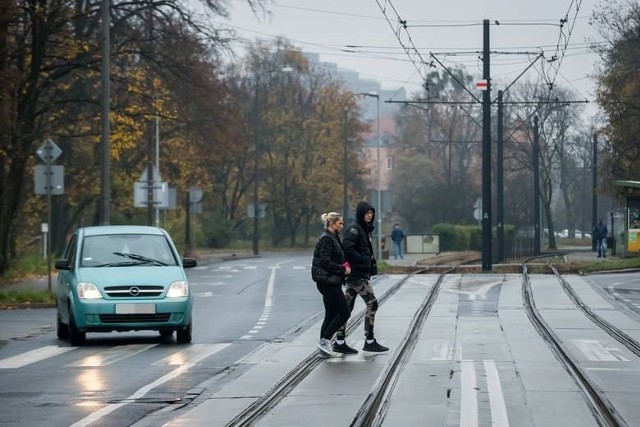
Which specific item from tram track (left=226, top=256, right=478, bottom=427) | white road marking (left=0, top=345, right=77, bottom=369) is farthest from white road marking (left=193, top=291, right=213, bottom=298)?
white road marking (left=0, top=345, right=77, bottom=369)

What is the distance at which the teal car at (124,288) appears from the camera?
65.7 feet

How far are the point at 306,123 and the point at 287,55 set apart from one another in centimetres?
432

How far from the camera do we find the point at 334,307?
17922 mm

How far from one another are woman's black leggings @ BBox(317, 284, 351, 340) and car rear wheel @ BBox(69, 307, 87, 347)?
3866mm

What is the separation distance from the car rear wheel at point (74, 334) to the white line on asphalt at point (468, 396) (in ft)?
18.7

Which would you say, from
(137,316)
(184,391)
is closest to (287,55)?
(137,316)

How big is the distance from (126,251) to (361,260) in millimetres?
4372

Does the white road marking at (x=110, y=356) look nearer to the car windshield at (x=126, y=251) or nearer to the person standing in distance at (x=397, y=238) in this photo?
the car windshield at (x=126, y=251)

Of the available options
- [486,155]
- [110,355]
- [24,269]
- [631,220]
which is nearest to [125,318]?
[110,355]

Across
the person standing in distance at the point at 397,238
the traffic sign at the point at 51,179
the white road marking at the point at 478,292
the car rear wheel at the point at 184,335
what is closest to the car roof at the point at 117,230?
the car rear wheel at the point at 184,335

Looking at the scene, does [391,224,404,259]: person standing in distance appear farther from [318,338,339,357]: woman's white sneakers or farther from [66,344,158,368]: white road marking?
[318,338,339,357]: woman's white sneakers

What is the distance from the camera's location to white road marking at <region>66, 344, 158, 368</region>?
689 inches

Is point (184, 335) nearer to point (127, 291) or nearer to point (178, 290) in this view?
point (178, 290)

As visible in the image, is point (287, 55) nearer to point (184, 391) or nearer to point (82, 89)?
point (82, 89)
